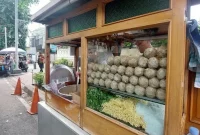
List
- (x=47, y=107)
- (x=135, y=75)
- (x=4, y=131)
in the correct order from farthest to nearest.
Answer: (x=4, y=131)
(x=47, y=107)
(x=135, y=75)

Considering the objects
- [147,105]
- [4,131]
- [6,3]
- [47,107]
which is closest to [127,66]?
[147,105]

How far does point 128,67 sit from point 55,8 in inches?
59.1

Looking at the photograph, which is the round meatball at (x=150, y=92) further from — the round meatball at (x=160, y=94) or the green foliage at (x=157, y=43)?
the green foliage at (x=157, y=43)

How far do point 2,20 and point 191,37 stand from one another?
906 inches

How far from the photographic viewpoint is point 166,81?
1.47 meters

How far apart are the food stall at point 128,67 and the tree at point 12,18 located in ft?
66.0

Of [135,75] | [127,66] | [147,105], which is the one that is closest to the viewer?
[147,105]

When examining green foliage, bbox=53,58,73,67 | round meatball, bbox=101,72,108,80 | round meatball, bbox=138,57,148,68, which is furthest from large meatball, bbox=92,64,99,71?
green foliage, bbox=53,58,73,67

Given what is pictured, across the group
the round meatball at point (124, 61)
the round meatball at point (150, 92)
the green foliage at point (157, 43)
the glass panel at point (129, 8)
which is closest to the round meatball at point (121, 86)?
the round meatball at point (124, 61)

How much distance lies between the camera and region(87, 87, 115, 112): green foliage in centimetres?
228

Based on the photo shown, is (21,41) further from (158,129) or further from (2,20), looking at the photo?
(158,129)

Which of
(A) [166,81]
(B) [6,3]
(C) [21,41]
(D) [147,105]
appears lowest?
(D) [147,105]

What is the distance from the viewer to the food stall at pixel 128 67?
141cm

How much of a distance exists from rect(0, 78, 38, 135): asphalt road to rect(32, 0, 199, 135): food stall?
2.08 meters
